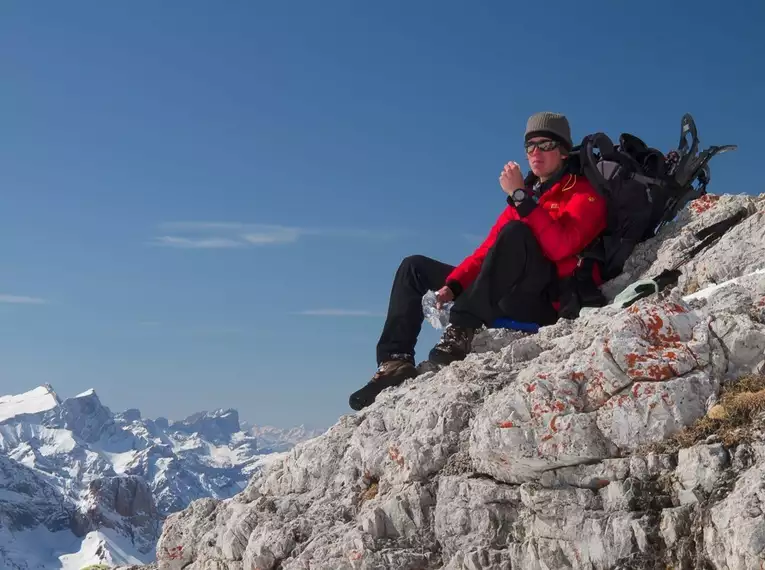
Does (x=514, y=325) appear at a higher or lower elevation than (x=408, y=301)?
lower

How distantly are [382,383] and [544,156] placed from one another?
3.86 metres

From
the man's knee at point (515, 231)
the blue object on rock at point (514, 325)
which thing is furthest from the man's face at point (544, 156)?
the blue object on rock at point (514, 325)

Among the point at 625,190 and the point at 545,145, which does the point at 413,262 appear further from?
the point at 625,190

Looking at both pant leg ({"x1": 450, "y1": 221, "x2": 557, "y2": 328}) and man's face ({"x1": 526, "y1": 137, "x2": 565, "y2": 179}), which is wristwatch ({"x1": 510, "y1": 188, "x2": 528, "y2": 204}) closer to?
pant leg ({"x1": 450, "y1": 221, "x2": 557, "y2": 328})

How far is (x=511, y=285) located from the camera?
400 inches

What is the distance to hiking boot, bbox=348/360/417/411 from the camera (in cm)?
1027

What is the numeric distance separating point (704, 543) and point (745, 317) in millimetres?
2272

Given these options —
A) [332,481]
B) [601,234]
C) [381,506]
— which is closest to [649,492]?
[381,506]

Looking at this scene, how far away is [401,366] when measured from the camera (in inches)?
408

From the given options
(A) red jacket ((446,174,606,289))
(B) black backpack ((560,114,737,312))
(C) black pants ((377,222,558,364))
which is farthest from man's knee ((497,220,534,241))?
(B) black backpack ((560,114,737,312))

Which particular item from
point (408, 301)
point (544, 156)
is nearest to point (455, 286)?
point (408, 301)

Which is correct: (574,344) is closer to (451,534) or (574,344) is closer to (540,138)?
(451,534)

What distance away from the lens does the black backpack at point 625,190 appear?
10.4m

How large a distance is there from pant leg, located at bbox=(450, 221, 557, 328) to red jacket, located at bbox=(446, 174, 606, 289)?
0.55 feet
